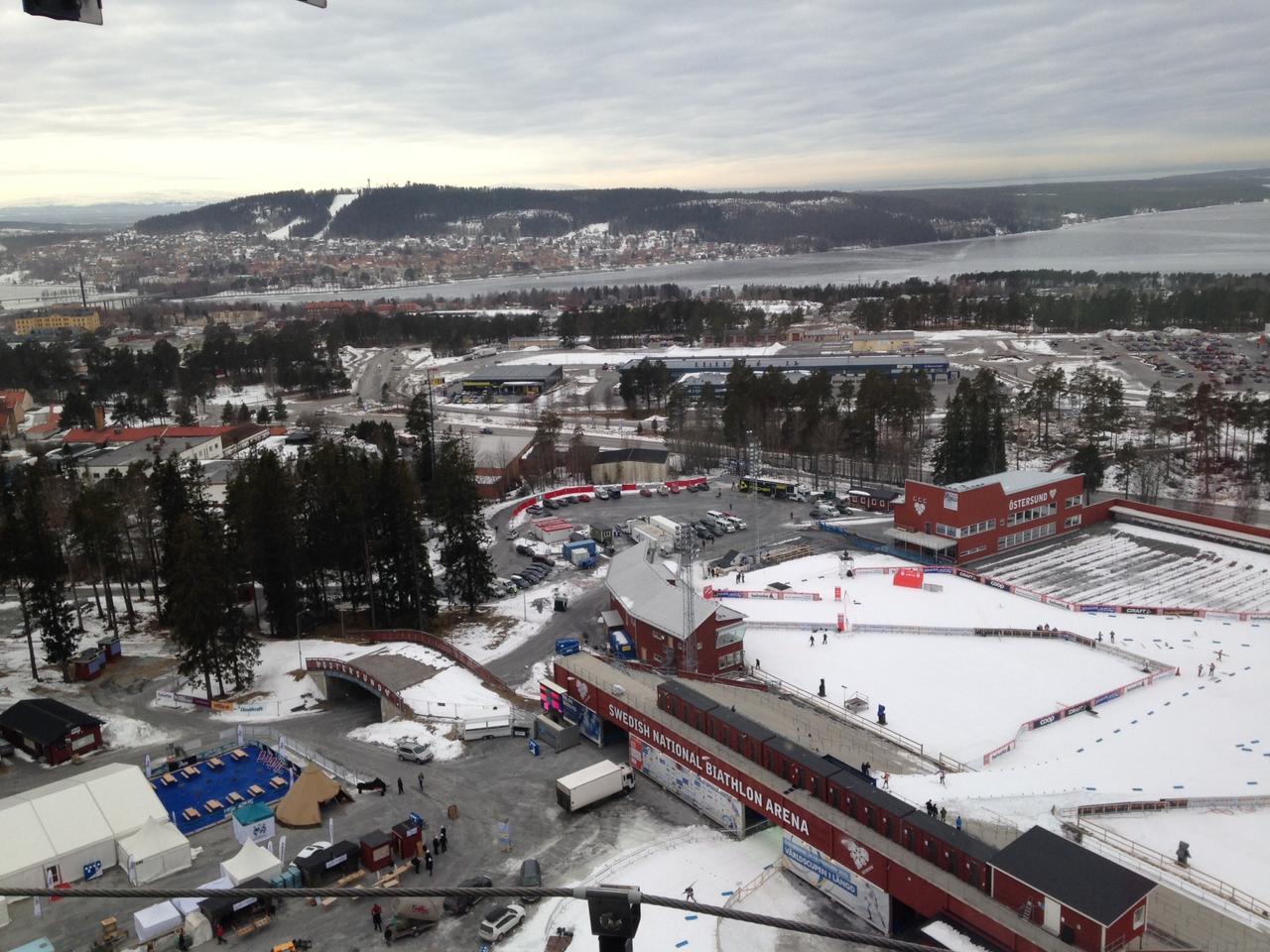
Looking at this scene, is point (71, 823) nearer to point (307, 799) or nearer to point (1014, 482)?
point (307, 799)

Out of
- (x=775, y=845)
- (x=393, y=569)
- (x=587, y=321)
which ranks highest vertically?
(x=587, y=321)

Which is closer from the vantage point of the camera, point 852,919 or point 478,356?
point 852,919

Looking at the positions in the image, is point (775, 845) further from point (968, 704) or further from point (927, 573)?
point (927, 573)

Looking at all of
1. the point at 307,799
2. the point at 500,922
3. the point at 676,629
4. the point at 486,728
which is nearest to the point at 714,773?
the point at 500,922

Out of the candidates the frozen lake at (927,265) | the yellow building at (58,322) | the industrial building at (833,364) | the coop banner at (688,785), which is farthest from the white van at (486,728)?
the frozen lake at (927,265)

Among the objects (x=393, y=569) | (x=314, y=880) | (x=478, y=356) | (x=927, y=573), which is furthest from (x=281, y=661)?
(x=478, y=356)

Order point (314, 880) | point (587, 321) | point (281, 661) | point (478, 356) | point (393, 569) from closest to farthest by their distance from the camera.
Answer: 1. point (314, 880)
2. point (281, 661)
3. point (393, 569)
4. point (478, 356)
5. point (587, 321)

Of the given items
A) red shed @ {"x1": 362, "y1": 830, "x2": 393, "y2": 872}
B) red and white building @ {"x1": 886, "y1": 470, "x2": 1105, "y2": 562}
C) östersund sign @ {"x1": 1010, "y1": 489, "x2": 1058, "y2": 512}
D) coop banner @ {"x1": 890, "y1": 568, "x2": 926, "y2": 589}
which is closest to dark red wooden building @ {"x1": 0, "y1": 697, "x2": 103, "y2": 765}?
red shed @ {"x1": 362, "y1": 830, "x2": 393, "y2": 872}

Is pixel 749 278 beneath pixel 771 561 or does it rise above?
above

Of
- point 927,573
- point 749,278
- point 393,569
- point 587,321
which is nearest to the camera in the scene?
point 393,569
